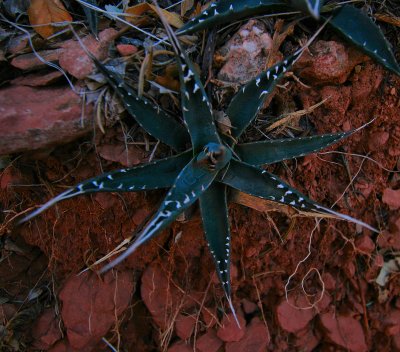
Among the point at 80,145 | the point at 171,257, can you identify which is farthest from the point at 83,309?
the point at 80,145

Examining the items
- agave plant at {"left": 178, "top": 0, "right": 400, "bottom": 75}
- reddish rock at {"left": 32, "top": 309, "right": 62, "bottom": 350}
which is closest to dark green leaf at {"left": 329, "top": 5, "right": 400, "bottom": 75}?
agave plant at {"left": 178, "top": 0, "right": 400, "bottom": 75}

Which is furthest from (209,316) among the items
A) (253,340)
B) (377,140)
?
(377,140)

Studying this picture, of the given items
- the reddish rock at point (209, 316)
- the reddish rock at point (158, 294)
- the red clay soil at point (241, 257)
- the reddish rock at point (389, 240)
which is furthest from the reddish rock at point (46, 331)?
the reddish rock at point (389, 240)

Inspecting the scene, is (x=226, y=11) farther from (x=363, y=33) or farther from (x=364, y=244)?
(x=364, y=244)

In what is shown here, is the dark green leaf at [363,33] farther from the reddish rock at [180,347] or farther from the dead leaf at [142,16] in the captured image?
the reddish rock at [180,347]

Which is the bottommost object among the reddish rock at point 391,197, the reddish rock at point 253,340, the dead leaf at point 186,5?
the reddish rock at point 253,340

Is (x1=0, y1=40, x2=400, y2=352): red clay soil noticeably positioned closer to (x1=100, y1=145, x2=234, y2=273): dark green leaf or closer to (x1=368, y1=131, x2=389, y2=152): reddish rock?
(x1=368, y1=131, x2=389, y2=152): reddish rock
